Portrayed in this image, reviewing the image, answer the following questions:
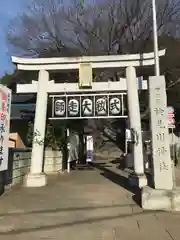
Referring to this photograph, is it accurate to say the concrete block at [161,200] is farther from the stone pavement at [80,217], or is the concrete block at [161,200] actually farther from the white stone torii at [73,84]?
the white stone torii at [73,84]

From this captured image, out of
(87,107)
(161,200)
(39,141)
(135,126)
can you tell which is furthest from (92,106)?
(161,200)

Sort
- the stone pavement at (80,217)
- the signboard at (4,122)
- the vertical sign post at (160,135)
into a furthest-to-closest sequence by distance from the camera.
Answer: the signboard at (4,122) < the vertical sign post at (160,135) < the stone pavement at (80,217)

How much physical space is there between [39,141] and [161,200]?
17.6 ft

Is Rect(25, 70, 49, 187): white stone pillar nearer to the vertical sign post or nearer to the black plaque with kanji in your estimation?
the black plaque with kanji

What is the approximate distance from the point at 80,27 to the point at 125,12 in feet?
12.5

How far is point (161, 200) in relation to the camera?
712 cm

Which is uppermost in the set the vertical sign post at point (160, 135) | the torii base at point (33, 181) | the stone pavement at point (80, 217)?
the vertical sign post at point (160, 135)

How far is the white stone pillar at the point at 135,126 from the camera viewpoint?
35.3 ft

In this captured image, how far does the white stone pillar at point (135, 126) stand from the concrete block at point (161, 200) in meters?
3.27

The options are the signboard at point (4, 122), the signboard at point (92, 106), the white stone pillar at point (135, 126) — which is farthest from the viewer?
the signboard at point (92, 106)

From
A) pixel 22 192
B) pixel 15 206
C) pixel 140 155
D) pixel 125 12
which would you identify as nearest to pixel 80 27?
pixel 125 12

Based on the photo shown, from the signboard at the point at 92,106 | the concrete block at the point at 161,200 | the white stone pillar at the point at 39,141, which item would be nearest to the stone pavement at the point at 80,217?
the concrete block at the point at 161,200

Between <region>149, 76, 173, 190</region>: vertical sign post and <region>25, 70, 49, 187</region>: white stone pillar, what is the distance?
15.0 ft

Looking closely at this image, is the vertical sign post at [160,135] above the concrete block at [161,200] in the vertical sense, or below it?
above
